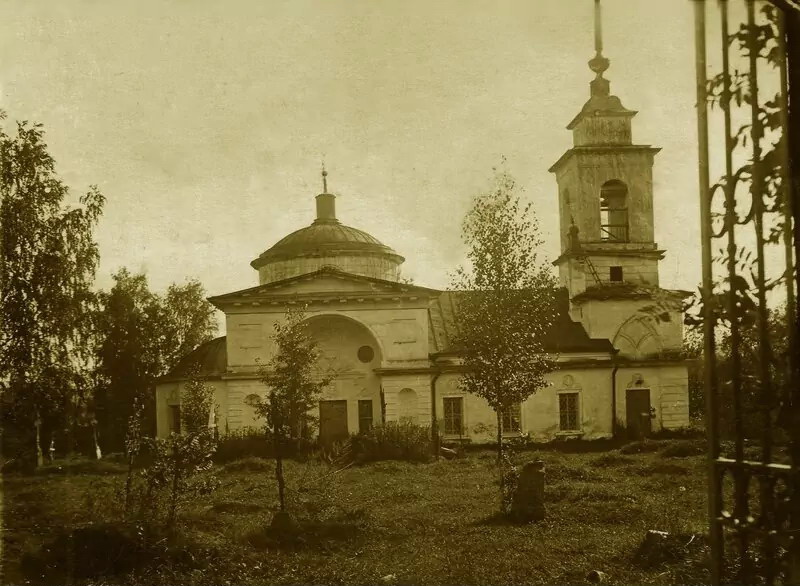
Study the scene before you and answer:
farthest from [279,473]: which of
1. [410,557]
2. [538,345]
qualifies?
[538,345]

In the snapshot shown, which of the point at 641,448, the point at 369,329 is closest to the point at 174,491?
the point at 641,448

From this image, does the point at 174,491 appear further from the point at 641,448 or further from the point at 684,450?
the point at 641,448

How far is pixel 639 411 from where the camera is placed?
26.0m

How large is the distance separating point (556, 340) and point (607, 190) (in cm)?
557

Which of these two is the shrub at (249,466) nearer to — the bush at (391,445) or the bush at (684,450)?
the bush at (391,445)

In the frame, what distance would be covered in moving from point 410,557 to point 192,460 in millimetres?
3176

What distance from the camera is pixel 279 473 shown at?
458 inches

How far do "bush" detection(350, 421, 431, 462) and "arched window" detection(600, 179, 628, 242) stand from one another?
1006 centimetres

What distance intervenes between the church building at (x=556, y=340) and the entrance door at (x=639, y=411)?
4 centimetres

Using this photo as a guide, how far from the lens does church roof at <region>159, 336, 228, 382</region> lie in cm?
2611

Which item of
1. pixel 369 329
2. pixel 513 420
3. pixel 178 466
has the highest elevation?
pixel 369 329

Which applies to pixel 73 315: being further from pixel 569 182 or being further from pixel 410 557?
pixel 569 182

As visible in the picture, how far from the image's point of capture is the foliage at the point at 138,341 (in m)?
32.8

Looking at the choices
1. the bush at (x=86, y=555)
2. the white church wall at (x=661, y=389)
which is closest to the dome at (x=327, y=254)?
the white church wall at (x=661, y=389)
